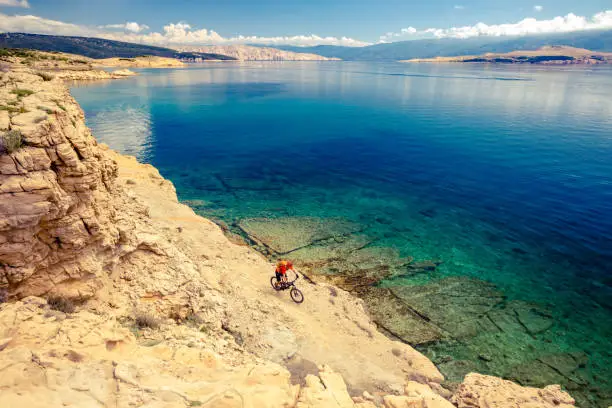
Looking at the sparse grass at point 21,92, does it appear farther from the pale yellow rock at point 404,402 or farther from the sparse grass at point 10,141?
the pale yellow rock at point 404,402

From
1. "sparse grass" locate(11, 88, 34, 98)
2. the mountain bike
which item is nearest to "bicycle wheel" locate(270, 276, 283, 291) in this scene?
the mountain bike

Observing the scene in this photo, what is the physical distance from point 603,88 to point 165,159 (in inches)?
5320

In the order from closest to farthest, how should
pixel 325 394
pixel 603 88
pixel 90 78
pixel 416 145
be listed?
pixel 325 394 → pixel 416 145 → pixel 603 88 → pixel 90 78

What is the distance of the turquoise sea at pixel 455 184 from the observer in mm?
17422

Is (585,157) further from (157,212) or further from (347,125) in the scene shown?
(157,212)

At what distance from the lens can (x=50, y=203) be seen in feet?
30.8

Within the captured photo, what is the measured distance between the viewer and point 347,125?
223 ft

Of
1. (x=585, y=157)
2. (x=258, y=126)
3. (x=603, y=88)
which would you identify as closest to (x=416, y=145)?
(x=585, y=157)

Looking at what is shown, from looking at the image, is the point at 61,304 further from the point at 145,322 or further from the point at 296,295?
the point at 296,295

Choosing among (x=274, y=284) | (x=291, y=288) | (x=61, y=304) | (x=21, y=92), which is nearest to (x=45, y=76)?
(x=21, y=92)

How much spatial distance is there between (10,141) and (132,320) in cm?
633

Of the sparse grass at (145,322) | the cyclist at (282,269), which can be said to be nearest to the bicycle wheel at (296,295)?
the cyclist at (282,269)

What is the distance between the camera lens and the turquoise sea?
1742 cm

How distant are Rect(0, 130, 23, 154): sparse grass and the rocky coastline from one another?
30 mm
